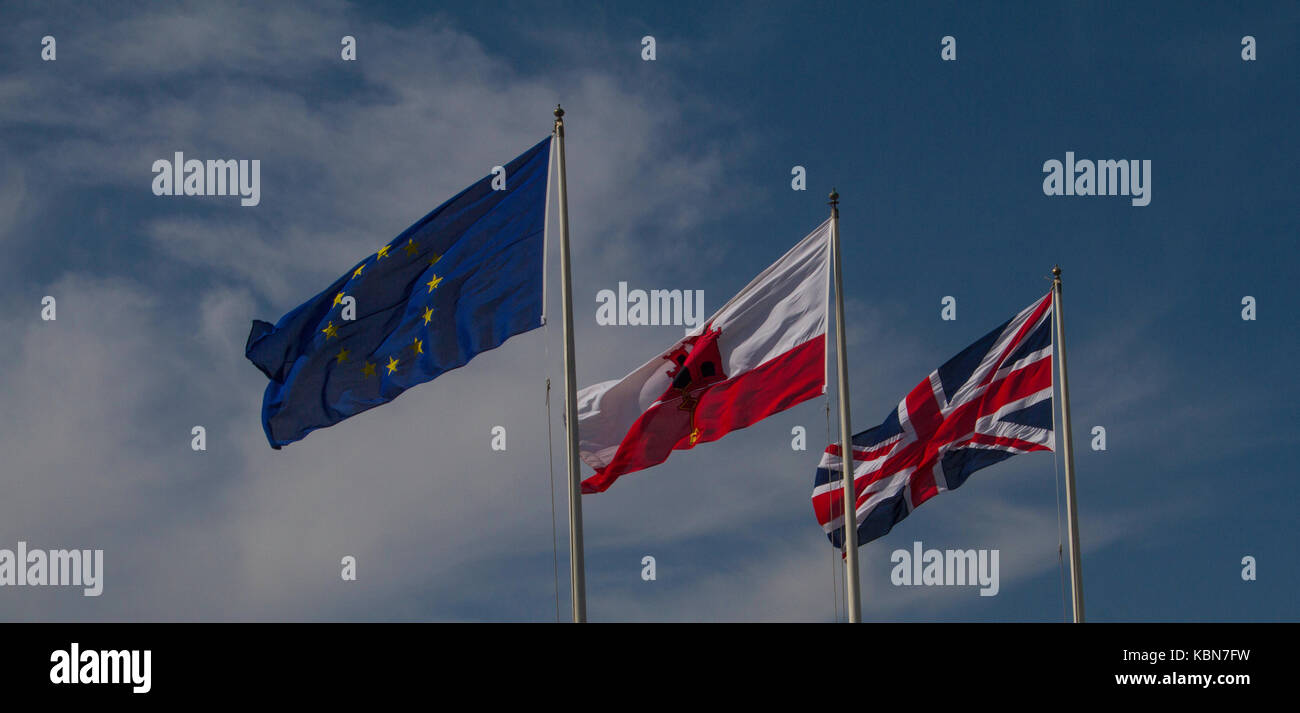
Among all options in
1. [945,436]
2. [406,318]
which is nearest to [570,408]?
[406,318]

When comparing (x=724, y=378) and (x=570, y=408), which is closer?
(x=570, y=408)

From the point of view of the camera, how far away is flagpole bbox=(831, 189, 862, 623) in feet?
93.6

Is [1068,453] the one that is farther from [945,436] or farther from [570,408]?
[570,408]

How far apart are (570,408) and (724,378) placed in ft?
14.8

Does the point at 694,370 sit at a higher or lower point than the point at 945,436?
higher

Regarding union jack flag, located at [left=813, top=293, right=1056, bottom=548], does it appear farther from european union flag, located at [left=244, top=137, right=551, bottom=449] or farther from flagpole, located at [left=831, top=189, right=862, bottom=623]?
european union flag, located at [left=244, top=137, right=551, bottom=449]

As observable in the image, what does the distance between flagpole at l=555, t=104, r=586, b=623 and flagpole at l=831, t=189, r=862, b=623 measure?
5.81 metres

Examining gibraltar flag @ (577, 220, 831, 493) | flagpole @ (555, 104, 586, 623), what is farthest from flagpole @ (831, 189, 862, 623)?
flagpole @ (555, 104, 586, 623)

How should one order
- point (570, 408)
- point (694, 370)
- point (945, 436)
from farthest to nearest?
point (945, 436) < point (694, 370) < point (570, 408)

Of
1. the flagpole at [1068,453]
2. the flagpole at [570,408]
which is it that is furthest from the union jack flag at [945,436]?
the flagpole at [570,408]

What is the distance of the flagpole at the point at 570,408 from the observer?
24609mm

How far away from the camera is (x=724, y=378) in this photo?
29.2 m
